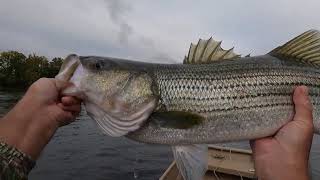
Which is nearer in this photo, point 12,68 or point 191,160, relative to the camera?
point 191,160

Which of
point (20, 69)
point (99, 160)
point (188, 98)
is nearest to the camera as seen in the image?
point (188, 98)

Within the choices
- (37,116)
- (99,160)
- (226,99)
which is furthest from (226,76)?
(99,160)

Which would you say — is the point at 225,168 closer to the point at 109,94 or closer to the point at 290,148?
the point at 290,148

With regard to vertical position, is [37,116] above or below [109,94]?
below

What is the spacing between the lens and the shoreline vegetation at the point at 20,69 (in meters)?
109

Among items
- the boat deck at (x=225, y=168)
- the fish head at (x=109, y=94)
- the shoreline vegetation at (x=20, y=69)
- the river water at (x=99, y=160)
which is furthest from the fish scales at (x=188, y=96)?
the shoreline vegetation at (x=20, y=69)

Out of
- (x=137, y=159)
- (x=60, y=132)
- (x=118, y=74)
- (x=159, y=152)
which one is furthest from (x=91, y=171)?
(x=118, y=74)

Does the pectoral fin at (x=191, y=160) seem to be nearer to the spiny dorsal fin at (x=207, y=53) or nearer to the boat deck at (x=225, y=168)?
the spiny dorsal fin at (x=207, y=53)

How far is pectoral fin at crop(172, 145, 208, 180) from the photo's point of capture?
4.25m

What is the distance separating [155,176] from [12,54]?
368 ft

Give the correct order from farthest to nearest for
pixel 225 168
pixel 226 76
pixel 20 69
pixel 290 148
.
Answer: pixel 20 69, pixel 225 168, pixel 226 76, pixel 290 148

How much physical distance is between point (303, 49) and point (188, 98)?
1.51 meters

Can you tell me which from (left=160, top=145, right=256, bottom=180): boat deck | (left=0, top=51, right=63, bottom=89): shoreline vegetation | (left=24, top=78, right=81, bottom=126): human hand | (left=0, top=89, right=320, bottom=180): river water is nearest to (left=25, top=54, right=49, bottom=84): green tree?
(left=0, top=51, right=63, bottom=89): shoreline vegetation

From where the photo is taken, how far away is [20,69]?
116250 millimetres
